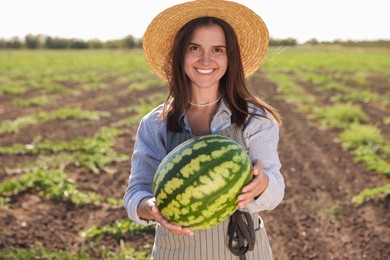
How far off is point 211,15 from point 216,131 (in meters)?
0.66

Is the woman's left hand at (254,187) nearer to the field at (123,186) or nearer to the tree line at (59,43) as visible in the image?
the field at (123,186)

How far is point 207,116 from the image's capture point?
8.52 feet

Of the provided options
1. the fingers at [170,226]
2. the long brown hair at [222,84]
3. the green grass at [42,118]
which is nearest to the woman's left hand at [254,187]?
the fingers at [170,226]

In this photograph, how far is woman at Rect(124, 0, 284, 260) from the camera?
2.31 meters

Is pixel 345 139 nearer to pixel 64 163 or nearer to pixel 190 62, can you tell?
pixel 64 163

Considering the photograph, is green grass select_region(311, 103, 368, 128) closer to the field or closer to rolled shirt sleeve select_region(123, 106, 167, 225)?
the field

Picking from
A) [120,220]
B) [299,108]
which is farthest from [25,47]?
[120,220]

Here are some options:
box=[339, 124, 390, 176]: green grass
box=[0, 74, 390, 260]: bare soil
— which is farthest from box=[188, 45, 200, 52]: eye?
box=[339, 124, 390, 176]: green grass

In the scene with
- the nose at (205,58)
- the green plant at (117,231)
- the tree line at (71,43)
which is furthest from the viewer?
the tree line at (71,43)

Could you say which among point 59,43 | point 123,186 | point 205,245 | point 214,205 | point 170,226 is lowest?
point 59,43

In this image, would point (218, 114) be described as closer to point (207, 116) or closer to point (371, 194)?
point (207, 116)

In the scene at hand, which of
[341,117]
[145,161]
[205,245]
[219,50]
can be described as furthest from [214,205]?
[341,117]

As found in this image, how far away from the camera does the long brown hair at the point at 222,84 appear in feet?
8.28

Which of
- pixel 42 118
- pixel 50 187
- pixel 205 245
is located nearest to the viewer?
pixel 205 245
